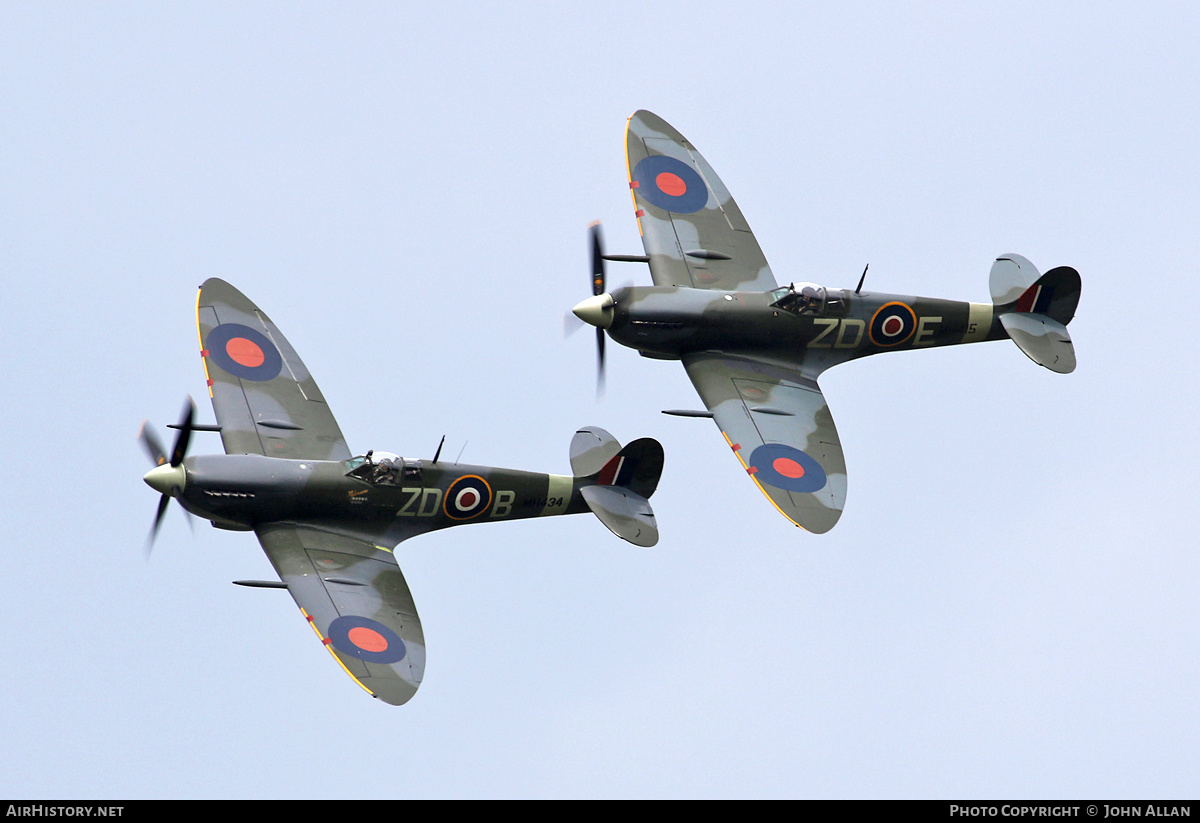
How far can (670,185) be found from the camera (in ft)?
128

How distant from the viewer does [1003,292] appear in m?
38.2

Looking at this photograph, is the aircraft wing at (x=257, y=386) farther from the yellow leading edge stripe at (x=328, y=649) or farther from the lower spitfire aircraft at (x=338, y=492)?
the yellow leading edge stripe at (x=328, y=649)

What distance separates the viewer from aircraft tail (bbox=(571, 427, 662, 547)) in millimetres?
33531

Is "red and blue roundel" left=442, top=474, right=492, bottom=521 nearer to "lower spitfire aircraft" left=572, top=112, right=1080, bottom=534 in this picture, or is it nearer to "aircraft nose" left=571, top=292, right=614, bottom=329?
"lower spitfire aircraft" left=572, top=112, right=1080, bottom=534

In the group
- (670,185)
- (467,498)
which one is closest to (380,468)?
(467,498)

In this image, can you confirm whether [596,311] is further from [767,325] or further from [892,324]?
[892,324]

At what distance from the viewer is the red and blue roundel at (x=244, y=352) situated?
1359 inches

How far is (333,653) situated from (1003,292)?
1551 centimetres

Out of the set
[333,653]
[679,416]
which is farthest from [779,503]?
[333,653]

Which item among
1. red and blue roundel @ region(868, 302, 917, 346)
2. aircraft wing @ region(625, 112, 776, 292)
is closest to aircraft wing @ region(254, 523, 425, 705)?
aircraft wing @ region(625, 112, 776, 292)

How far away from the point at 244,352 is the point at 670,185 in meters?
9.37

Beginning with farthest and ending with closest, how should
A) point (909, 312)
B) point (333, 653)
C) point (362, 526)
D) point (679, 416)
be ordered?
point (909, 312)
point (679, 416)
point (362, 526)
point (333, 653)

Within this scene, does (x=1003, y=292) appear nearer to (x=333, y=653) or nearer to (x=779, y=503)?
(x=779, y=503)

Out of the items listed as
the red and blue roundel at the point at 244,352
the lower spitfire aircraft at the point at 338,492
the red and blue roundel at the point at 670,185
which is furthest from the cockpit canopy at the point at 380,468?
the red and blue roundel at the point at 670,185
